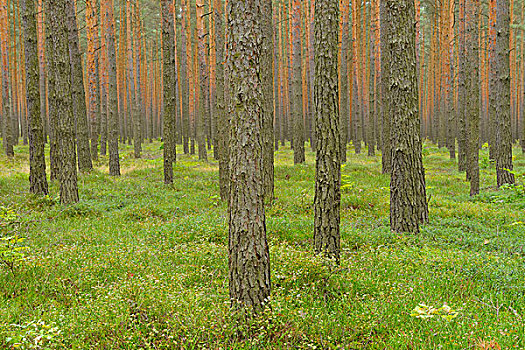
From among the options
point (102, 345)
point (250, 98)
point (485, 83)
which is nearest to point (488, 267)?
point (250, 98)

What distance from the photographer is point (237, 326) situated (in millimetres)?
3771

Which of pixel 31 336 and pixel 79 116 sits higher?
pixel 79 116

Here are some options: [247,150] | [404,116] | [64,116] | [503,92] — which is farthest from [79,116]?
[503,92]

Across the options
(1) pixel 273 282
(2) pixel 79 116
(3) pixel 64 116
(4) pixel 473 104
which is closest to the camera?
(1) pixel 273 282

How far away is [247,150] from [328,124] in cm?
200

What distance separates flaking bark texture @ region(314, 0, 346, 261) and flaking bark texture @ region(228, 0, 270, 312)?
1775mm

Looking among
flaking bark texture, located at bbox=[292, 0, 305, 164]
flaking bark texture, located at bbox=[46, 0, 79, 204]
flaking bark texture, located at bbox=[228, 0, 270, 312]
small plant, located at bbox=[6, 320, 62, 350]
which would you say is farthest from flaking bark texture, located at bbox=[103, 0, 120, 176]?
flaking bark texture, located at bbox=[228, 0, 270, 312]

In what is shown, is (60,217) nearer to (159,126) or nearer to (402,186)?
(402,186)

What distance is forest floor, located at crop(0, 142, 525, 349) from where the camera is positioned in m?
3.69

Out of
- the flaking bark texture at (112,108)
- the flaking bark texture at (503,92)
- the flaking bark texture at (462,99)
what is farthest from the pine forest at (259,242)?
the flaking bark texture at (462,99)

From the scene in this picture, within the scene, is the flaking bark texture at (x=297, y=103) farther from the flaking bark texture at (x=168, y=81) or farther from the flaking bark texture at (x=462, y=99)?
the flaking bark texture at (x=462, y=99)

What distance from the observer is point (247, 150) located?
377 centimetres

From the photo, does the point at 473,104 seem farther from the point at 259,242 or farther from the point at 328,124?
the point at 259,242

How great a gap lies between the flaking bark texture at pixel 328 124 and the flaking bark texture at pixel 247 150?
177 centimetres
